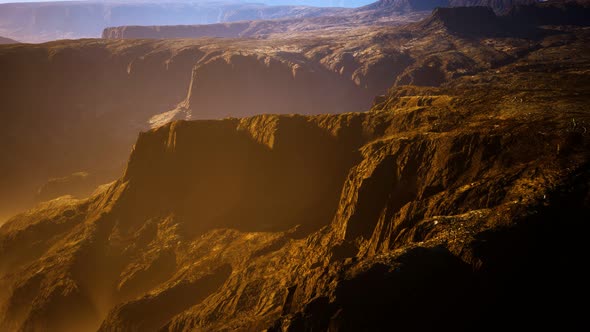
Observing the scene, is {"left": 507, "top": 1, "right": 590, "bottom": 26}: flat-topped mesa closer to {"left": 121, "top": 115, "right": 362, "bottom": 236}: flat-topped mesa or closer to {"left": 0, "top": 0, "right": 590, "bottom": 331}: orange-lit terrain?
{"left": 0, "top": 0, "right": 590, "bottom": 331}: orange-lit terrain

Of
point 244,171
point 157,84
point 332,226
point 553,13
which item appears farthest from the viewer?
point 553,13

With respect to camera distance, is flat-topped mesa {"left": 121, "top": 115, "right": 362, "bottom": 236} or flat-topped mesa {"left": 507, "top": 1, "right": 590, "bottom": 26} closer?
flat-topped mesa {"left": 121, "top": 115, "right": 362, "bottom": 236}

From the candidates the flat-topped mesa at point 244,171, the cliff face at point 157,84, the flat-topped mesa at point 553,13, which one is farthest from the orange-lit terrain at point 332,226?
the flat-topped mesa at point 553,13

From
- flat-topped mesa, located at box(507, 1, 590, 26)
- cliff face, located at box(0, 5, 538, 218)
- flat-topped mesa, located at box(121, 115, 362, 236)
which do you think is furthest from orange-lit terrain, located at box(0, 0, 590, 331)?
flat-topped mesa, located at box(507, 1, 590, 26)

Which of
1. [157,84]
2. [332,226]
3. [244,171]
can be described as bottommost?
[332,226]

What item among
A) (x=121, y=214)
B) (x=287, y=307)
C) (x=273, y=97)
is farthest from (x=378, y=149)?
(x=273, y=97)

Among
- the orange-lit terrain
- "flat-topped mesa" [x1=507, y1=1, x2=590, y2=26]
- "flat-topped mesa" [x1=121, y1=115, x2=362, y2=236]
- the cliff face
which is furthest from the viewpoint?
"flat-topped mesa" [x1=507, y1=1, x2=590, y2=26]

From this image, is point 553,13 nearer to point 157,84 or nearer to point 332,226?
point 157,84

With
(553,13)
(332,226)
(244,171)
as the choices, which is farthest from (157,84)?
(553,13)

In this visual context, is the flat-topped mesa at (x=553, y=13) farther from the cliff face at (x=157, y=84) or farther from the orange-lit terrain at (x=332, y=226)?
the orange-lit terrain at (x=332, y=226)

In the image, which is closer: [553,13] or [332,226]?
[332,226]

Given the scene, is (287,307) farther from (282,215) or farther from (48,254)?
(48,254)
